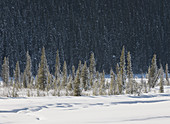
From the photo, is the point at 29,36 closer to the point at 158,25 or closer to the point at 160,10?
the point at 158,25

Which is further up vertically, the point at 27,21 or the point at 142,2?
the point at 142,2

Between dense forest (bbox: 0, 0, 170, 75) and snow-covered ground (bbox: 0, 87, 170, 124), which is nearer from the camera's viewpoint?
snow-covered ground (bbox: 0, 87, 170, 124)

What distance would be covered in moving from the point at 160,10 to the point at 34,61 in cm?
9358

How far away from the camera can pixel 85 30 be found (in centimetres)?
12181

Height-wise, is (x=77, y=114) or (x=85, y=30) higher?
(x=85, y=30)

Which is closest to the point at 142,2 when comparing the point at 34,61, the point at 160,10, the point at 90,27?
the point at 160,10

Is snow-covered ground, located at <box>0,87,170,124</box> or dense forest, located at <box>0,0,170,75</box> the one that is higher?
dense forest, located at <box>0,0,170,75</box>

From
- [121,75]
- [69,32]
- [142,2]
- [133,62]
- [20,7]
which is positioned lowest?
[121,75]

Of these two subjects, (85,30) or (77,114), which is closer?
(77,114)

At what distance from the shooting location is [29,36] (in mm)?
101562

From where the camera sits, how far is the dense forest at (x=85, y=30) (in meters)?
96.1

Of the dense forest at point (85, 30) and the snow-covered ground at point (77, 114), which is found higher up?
the dense forest at point (85, 30)

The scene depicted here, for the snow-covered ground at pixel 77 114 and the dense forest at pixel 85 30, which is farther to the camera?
the dense forest at pixel 85 30

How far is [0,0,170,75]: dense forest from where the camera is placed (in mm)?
96125
